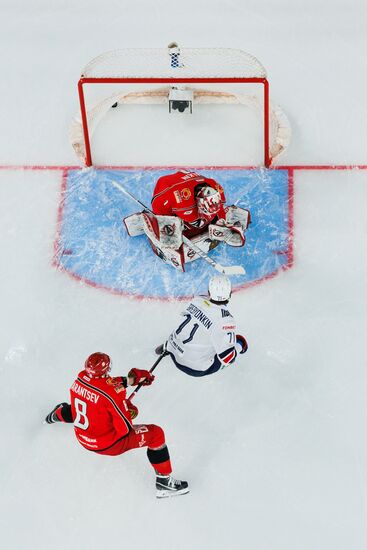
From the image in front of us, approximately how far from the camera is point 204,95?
7.27 meters

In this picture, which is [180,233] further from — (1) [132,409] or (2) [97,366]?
(2) [97,366]

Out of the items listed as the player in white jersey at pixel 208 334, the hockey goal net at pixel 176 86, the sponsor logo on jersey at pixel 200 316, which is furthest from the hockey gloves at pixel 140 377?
the hockey goal net at pixel 176 86

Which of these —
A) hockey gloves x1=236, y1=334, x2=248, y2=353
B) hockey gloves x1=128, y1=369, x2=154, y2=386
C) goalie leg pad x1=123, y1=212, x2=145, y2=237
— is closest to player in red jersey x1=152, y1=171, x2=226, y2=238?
goalie leg pad x1=123, y1=212, x2=145, y2=237

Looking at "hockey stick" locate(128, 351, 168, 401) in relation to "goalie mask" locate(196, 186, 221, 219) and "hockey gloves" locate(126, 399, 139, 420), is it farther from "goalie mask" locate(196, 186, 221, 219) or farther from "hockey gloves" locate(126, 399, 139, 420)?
"goalie mask" locate(196, 186, 221, 219)

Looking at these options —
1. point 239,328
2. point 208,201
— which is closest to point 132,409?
point 239,328

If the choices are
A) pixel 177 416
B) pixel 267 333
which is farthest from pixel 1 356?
pixel 267 333

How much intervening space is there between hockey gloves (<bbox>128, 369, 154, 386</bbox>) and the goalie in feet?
3.09

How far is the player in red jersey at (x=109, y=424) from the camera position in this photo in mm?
5141

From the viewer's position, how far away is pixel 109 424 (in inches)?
205

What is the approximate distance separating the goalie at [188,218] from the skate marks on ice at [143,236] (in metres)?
0.11

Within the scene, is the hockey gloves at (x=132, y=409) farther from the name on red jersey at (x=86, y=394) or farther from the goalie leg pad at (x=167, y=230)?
the goalie leg pad at (x=167, y=230)

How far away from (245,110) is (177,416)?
244 cm

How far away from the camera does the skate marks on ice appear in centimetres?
632

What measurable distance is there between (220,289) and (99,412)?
2.92ft
